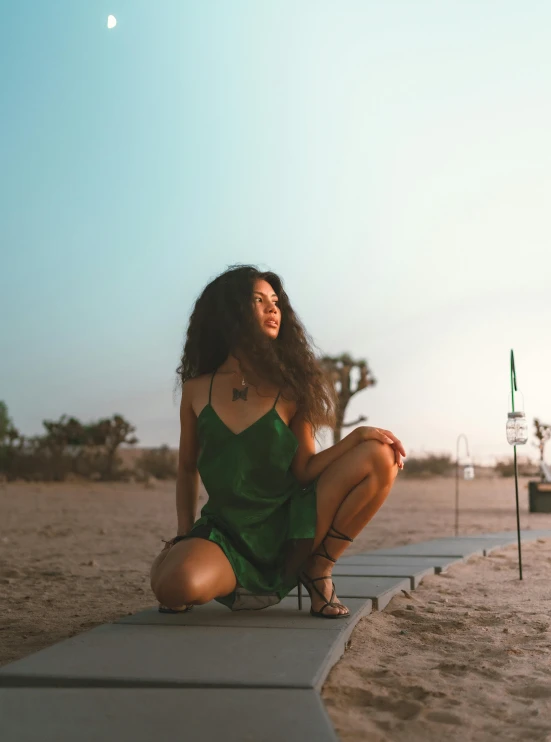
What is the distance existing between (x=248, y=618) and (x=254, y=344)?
Answer: 1188 mm

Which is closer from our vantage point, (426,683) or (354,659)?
(426,683)

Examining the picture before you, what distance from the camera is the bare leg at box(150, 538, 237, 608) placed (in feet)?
9.66

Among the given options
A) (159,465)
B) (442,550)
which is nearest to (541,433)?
(442,550)

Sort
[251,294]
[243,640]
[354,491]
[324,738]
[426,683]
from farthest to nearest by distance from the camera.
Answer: [251,294] < [354,491] < [243,640] < [426,683] < [324,738]

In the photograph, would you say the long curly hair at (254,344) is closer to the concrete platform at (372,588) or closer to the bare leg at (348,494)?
the bare leg at (348,494)

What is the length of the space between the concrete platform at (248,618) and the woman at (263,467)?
A: 6 centimetres

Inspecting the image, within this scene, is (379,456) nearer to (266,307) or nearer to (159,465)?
(266,307)

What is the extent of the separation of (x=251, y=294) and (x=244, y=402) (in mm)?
496

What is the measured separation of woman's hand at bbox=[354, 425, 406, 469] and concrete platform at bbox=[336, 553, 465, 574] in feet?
6.73

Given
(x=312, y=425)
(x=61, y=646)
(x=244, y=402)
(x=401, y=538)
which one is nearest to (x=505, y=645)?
(x=312, y=425)

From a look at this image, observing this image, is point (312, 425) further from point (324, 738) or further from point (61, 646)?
point (324, 738)

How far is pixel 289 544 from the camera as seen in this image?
3367 mm

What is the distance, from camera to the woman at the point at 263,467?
10.6ft

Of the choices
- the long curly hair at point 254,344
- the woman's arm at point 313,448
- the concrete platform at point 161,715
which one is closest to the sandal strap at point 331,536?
the woman's arm at point 313,448
